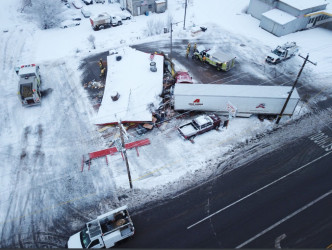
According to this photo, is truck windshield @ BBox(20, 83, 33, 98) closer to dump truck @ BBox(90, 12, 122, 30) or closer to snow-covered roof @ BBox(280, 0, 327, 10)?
dump truck @ BBox(90, 12, 122, 30)

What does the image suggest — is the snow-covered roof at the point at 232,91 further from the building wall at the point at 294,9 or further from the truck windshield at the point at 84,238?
the building wall at the point at 294,9

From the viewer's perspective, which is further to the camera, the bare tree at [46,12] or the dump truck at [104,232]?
the bare tree at [46,12]

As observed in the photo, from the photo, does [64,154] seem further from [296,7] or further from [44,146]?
[296,7]

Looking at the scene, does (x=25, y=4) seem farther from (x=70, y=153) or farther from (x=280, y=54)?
(x=280, y=54)

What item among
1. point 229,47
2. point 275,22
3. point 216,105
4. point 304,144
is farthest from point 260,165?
point 275,22

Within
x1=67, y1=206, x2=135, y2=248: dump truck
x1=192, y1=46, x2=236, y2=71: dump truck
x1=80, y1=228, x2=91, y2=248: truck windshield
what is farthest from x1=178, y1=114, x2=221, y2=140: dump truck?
x1=80, y1=228, x2=91, y2=248: truck windshield

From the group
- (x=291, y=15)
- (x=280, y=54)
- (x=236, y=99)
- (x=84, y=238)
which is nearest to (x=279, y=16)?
(x=291, y=15)

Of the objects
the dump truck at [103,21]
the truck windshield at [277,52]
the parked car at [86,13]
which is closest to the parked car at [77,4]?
the parked car at [86,13]
